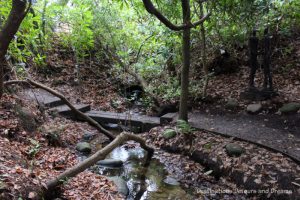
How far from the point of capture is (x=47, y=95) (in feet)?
35.9

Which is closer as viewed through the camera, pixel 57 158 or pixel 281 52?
pixel 57 158

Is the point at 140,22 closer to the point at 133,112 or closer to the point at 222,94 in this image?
the point at 133,112

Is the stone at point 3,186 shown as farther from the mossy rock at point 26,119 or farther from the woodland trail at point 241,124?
the woodland trail at point 241,124

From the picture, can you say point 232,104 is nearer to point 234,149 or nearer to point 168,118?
point 168,118

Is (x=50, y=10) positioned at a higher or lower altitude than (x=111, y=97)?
higher

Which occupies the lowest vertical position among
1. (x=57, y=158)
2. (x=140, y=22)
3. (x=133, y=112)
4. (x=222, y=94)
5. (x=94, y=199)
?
(x=94, y=199)

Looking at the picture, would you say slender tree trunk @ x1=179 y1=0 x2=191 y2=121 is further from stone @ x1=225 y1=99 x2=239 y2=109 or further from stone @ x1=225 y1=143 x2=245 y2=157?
stone @ x1=225 y1=143 x2=245 y2=157

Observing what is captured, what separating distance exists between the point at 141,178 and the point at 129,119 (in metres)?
3.32

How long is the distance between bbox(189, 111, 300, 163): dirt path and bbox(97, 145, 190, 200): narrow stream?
6.42 ft

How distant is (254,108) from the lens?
28.0 feet

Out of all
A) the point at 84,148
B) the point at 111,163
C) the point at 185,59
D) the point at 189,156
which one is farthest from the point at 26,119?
the point at 185,59

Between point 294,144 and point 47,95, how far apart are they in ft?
27.6

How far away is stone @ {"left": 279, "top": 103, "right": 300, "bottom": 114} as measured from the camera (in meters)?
7.80

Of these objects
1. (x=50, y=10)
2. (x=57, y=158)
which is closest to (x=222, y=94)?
(x=57, y=158)
